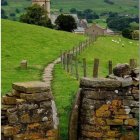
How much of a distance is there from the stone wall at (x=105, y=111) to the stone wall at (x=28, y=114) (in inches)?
41.4

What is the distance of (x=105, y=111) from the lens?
14477 millimetres

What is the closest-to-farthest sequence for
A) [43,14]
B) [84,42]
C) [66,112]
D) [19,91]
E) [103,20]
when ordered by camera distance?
[19,91] < [66,112] < [84,42] < [43,14] < [103,20]

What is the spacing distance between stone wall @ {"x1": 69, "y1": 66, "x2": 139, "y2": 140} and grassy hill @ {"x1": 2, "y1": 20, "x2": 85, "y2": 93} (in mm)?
9798

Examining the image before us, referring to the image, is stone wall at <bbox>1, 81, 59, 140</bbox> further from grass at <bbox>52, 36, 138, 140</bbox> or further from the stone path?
the stone path

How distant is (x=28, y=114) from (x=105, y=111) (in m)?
2.10

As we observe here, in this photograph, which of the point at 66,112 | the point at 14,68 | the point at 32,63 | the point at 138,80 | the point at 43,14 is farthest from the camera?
the point at 43,14

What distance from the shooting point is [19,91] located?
13828 millimetres

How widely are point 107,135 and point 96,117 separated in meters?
0.54

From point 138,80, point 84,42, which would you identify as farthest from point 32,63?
point 138,80

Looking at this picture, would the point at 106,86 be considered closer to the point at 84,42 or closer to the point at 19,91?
the point at 19,91

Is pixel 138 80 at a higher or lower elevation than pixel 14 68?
higher

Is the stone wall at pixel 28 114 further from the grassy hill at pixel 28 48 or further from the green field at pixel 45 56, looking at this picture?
the grassy hill at pixel 28 48

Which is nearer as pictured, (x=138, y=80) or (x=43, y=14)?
(x=138, y=80)

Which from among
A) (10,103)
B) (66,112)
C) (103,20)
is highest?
(10,103)
